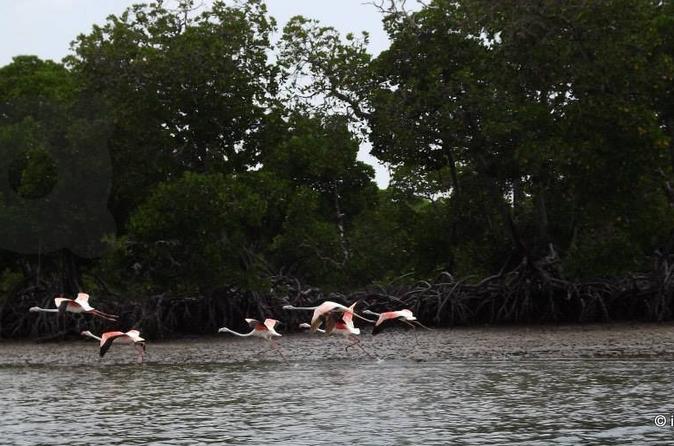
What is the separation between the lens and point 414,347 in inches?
751

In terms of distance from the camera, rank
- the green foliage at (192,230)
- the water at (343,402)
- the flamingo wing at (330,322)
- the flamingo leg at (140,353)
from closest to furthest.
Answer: the water at (343,402) → the flamingo wing at (330,322) → the flamingo leg at (140,353) → the green foliage at (192,230)

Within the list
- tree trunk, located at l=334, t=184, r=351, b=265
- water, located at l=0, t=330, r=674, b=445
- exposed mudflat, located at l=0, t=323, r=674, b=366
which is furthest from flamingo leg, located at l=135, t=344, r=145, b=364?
tree trunk, located at l=334, t=184, r=351, b=265

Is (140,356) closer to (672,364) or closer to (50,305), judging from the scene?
(50,305)

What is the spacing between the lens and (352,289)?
96.5ft

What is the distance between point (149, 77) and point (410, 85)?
6007 millimetres

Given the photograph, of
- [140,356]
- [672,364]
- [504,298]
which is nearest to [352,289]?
[504,298]

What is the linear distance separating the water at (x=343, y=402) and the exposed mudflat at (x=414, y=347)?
26.9 inches

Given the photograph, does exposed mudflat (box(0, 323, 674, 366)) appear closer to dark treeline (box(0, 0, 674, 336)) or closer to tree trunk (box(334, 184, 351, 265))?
dark treeline (box(0, 0, 674, 336))

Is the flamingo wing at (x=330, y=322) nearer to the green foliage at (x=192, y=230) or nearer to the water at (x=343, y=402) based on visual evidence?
the water at (x=343, y=402)

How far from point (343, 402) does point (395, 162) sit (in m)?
15.0

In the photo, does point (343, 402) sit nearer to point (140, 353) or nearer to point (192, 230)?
point (140, 353)

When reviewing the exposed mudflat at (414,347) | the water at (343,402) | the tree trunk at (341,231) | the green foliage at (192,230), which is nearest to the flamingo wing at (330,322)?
the water at (343,402)

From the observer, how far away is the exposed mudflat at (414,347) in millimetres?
17109

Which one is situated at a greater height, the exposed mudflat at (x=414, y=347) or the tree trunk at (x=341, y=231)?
the tree trunk at (x=341, y=231)
